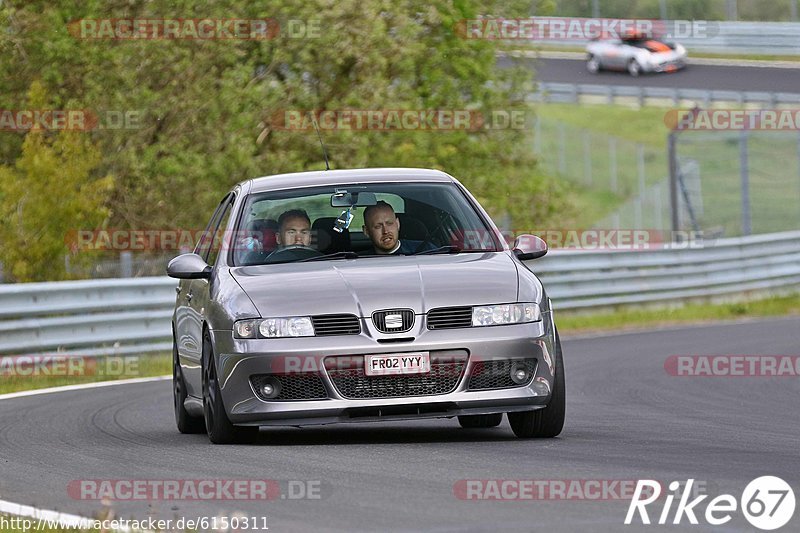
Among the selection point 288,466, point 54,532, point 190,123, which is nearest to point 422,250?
point 288,466

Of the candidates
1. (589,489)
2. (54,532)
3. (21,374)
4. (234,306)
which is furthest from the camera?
(21,374)

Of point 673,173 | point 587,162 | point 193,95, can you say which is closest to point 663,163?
point 587,162

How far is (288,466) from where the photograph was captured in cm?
866

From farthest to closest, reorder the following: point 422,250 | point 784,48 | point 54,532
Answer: point 784,48
point 422,250
point 54,532

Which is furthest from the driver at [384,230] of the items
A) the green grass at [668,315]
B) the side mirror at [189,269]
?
the green grass at [668,315]

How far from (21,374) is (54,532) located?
10.8m

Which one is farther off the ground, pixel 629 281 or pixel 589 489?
pixel 589 489

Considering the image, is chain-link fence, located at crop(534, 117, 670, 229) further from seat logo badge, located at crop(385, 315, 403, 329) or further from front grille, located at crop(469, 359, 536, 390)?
seat logo badge, located at crop(385, 315, 403, 329)

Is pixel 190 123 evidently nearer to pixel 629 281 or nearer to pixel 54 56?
pixel 54 56

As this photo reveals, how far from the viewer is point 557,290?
24.8 m

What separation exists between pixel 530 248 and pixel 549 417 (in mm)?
1108

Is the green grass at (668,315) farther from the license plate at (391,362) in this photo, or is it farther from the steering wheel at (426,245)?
the license plate at (391,362)

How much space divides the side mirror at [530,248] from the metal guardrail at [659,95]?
39.5 metres

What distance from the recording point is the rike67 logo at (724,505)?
21.6 feet
